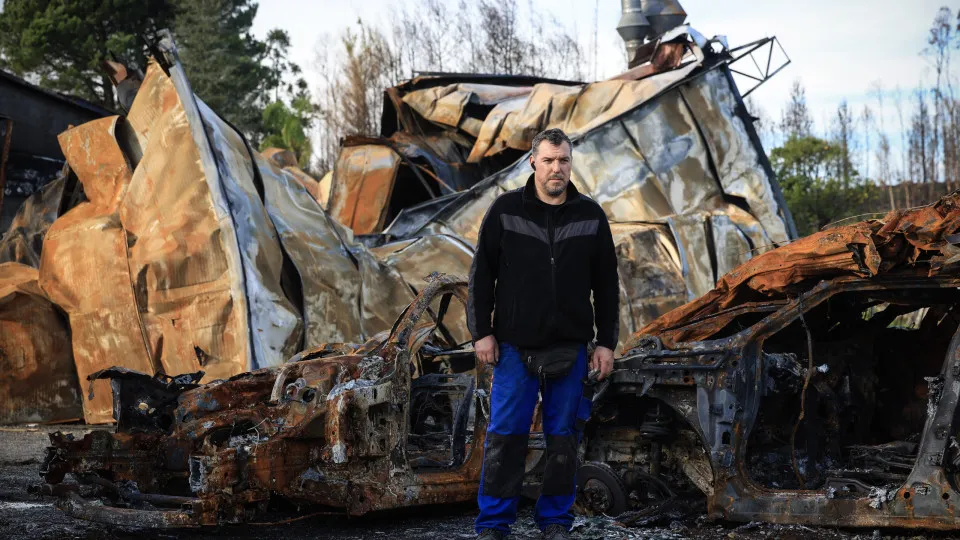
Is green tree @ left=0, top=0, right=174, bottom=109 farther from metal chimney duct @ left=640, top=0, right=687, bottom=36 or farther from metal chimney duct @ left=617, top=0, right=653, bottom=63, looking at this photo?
metal chimney duct @ left=640, top=0, right=687, bottom=36

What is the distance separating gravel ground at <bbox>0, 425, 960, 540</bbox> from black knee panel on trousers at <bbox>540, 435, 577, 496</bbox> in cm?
70

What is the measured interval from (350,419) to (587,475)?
4.80ft

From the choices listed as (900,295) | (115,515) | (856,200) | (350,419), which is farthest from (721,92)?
(115,515)

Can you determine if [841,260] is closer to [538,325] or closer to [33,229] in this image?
[538,325]

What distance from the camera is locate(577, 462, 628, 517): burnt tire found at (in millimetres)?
5789

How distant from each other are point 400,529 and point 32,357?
23.7 ft

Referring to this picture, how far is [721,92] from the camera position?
13.7 metres

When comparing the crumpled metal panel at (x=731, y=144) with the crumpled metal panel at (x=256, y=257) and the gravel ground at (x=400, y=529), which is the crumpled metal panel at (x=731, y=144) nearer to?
the crumpled metal panel at (x=256, y=257)

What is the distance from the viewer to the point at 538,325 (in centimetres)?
464

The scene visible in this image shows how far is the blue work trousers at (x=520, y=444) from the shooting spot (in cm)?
470

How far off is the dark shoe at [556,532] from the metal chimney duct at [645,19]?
577 inches

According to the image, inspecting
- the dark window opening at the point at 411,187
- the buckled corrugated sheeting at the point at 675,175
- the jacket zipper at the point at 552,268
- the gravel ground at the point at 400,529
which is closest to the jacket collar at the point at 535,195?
the jacket zipper at the point at 552,268

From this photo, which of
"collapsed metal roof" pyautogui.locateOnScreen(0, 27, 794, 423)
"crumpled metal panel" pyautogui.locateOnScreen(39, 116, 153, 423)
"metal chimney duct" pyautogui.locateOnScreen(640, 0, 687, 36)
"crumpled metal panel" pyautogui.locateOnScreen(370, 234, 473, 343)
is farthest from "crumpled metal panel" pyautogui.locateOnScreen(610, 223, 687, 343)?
"metal chimney duct" pyautogui.locateOnScreen(640, 0, 687, 36)

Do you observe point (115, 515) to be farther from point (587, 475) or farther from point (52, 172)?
point (52, 172)
